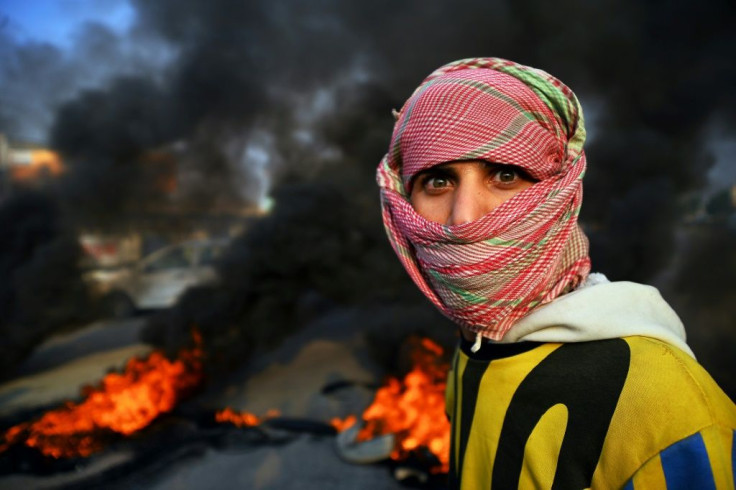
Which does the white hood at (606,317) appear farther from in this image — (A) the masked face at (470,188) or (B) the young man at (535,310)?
(A) the masked face at (470,188)

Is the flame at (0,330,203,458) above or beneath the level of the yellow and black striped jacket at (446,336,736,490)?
beneath

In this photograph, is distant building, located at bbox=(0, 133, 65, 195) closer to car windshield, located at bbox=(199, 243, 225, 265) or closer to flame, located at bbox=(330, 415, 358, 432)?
car windshield, located at bbox=(199, 243, 225, 265)

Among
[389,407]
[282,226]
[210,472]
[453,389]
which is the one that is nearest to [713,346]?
[389,407]

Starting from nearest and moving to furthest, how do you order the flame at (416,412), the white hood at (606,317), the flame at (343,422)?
the white hood at (606,317), the flame at (416,412), the flame at (343,422)

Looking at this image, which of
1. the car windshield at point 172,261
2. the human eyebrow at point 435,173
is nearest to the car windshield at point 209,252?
the car windshield at point 172,261

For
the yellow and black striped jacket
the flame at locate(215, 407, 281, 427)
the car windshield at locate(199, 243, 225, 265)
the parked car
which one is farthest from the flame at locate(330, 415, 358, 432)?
the car windshield at locate(199, 243, 225, 265)

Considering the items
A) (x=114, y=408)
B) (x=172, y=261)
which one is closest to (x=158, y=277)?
(x=172, y=261)

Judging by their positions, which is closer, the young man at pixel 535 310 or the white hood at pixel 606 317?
the young man at pixel 535 310

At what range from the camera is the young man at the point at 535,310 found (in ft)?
2.50

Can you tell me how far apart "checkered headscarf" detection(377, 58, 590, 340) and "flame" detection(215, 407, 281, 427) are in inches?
164

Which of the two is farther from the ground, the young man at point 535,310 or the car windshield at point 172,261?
the car windshield at point 172,261

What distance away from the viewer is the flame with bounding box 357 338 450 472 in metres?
3.86

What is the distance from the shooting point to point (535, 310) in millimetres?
1031

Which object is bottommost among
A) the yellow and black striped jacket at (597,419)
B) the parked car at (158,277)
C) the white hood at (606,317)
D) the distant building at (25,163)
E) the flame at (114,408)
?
the flame at (114,408)
